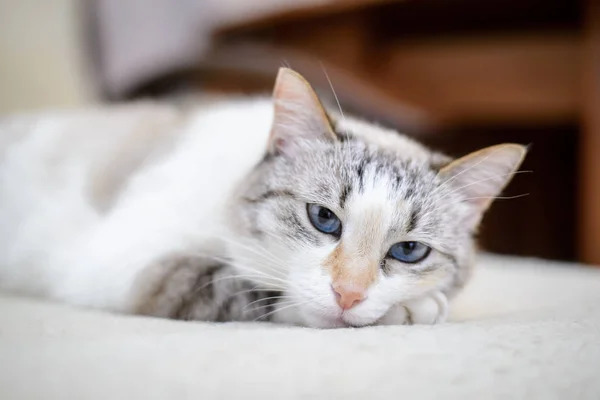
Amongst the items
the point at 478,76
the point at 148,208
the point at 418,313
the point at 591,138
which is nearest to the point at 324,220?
the point at 418,313

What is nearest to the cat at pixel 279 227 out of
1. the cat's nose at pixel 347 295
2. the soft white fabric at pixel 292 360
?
the cat's nose at pixel 347 295

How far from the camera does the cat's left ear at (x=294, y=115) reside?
148cm

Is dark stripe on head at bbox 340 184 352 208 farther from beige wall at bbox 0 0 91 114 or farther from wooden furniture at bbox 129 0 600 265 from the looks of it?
beige wall at bbox 0 0 91 114

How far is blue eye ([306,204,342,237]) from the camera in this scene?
4.55 feet

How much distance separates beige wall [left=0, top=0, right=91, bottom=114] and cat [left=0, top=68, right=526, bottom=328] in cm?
183

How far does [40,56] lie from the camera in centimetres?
358

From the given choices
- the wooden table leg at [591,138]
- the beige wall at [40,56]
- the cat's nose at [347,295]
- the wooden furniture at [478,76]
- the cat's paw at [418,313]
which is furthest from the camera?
the beige wall at [40,56]

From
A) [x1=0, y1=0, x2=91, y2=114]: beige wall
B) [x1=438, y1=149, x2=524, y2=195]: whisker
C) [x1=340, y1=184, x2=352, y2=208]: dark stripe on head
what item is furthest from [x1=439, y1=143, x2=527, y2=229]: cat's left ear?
[x1=0, y1=0, x2=91, y2=114]: beige wall

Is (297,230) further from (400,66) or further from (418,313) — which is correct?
(400,66)

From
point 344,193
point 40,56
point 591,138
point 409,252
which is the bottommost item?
point 409,252

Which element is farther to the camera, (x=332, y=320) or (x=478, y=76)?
(x=478, y=76)

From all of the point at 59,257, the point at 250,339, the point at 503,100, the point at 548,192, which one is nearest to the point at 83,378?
the point at 250,339

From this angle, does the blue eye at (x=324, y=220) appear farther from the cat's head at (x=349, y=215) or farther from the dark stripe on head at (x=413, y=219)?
the dark stripe on head at (x=413, y=219)

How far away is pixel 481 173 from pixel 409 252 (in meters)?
0.30
